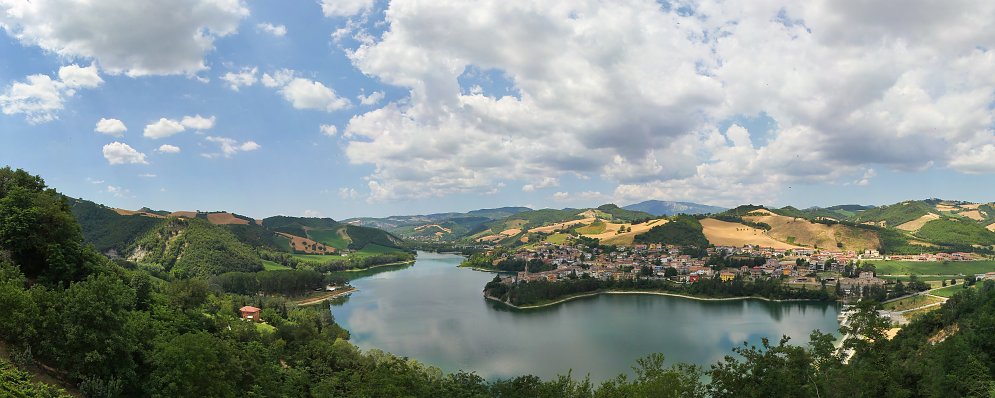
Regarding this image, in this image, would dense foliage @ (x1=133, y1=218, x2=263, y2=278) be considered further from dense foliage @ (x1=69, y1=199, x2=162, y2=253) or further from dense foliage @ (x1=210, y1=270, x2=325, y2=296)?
dense foliage @ (x1=210, y1=270, x2=325, y2=296)

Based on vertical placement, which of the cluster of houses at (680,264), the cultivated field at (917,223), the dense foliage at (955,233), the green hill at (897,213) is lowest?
the cluster of houses at (680,264)

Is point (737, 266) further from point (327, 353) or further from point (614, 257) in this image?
point (327, 353)

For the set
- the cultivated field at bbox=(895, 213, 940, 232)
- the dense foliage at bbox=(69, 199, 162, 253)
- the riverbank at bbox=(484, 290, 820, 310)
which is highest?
the cultivated field at bbox=(895, 213, 940, 232)

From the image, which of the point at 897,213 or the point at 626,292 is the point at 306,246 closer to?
the point at 626,292

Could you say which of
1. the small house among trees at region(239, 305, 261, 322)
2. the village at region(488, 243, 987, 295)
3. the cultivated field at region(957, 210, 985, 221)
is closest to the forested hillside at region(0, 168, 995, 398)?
the small house among trees at region(239, 305, 261, 322)

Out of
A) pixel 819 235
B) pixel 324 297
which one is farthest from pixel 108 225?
pixel 819 235

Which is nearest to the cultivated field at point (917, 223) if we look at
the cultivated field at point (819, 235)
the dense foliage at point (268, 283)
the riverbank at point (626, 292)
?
the cultivated field at point (819, 235)

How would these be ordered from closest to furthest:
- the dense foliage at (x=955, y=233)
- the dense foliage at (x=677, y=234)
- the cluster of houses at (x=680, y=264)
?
the cluster of houses at (x=680, y=264) → the dense foliage at (x=955, y=233) → the dense foliage at (x=677, y=234)

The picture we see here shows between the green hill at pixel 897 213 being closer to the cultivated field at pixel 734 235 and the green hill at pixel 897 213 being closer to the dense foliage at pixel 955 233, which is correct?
the dense foliage at pixel 955 233

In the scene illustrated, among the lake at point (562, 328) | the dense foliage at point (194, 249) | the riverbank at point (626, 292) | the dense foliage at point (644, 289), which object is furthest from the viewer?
the dense foliage at point (194, 249)
